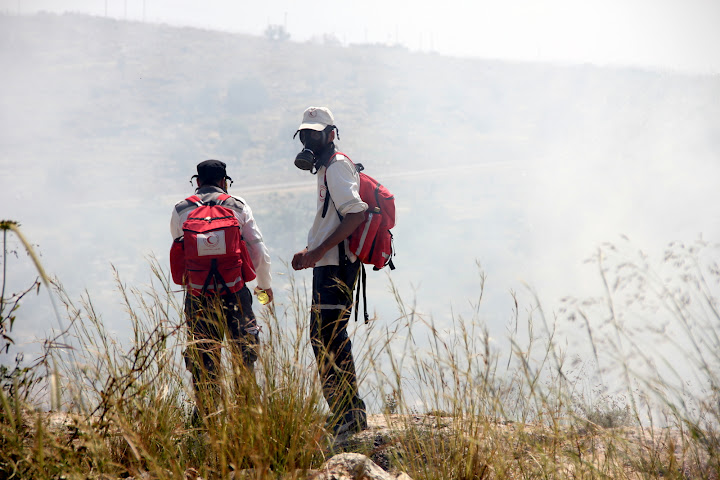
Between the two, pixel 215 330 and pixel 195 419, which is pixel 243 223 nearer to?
→ pixel 215 330

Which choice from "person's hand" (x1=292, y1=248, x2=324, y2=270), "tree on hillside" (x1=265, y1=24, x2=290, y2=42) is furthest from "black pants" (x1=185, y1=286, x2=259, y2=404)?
"tree on hillside" (x1=265, y1=24, x2=290, y2=42)

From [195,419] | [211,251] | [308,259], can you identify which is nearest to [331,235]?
[308,259]

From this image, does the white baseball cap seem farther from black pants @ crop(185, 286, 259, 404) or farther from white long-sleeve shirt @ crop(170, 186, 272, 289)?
black pants @ crop(185, 286, 259, 404)

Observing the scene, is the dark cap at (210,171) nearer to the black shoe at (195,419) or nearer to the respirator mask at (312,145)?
the respirator mask at (312,145)

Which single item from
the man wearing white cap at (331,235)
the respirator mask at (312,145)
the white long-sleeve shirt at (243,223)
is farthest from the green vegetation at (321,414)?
the respirator mask at (312,145)

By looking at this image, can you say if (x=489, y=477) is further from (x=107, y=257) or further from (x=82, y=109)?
(x=82, y=109)

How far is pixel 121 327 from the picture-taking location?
87.5 ft

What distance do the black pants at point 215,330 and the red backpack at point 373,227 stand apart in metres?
0.65

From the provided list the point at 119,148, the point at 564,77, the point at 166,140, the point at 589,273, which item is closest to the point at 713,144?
the point at 589,273

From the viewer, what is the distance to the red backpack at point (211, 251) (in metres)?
2.79

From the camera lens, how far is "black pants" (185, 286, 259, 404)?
210cm

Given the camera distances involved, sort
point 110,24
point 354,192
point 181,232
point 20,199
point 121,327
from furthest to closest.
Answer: point 110,24
point 20,199
point 121,327
point 181,232
point 354,192

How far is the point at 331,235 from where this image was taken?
9.07 feet

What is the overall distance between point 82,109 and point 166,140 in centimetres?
657
